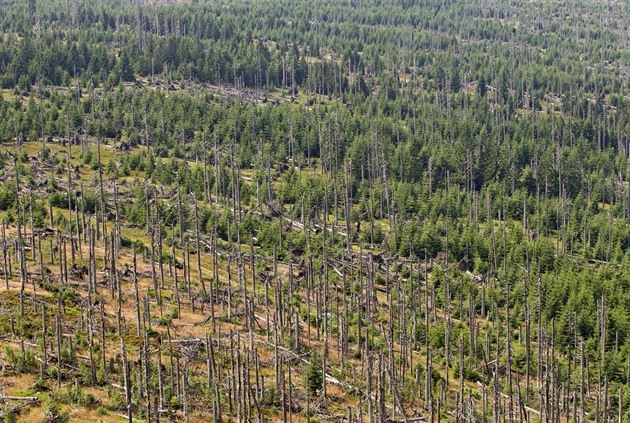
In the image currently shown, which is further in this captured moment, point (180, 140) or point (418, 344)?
point (180, 140)

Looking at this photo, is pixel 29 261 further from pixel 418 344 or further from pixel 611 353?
pixel 611 353

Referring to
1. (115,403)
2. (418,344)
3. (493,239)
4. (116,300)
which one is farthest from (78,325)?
(493,239)

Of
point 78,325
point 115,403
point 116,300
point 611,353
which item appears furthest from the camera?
point 611,353

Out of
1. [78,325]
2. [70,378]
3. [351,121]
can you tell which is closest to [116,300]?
[78,325]

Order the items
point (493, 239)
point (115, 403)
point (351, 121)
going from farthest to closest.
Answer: point (351, 121) → point (493, 239) → point (115, 403)

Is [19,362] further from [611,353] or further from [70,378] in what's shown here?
[611,353]

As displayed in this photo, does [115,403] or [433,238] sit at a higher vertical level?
[115,403]
